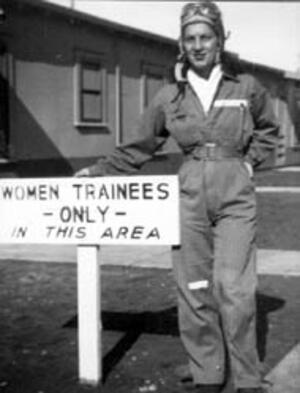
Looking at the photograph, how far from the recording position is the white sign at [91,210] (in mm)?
4762

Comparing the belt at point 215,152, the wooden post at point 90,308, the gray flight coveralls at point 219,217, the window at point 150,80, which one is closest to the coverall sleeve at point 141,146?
the gray flight coveralls at point 219,217

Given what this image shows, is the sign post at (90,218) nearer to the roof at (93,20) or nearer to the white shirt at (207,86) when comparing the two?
the white shirt at (207,86)

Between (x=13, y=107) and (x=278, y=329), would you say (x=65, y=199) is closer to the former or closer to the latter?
(x=278, y=329)

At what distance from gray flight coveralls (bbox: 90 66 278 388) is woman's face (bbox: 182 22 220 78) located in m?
0.13

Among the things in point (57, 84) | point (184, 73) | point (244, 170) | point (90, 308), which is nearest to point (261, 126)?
point (244, 170)

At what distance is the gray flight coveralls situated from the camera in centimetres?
455

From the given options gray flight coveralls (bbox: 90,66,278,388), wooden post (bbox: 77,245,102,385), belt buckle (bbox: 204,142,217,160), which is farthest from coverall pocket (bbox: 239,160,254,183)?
wooden post (bbox: 77,245,102,385)

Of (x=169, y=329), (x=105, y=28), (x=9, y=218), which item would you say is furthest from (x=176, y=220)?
(x=105, y=28)

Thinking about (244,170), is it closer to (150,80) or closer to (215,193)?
(215,193)

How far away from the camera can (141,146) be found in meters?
4.95

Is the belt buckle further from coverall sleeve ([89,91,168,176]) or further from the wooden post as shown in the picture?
the wooden post

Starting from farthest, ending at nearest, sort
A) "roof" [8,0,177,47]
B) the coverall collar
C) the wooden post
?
"roof" [8,0,177,47] → the wooden post → the coverall collar

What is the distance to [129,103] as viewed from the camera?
22.1 metres

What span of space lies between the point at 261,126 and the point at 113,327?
2309 millimetres
